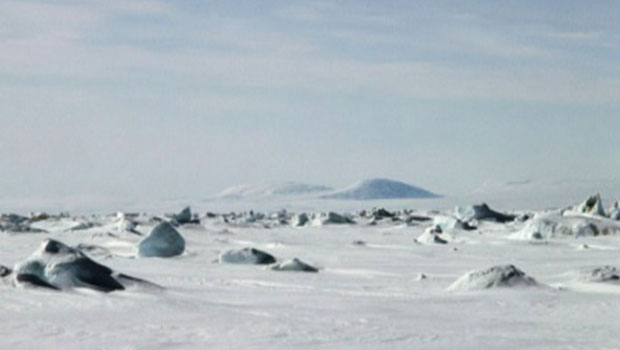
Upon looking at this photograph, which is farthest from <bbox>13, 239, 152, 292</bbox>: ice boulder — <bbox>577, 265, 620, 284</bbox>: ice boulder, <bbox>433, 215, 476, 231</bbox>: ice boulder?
<bbox>433, 215, 476, 231</bbox>: ice boulder

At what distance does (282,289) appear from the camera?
21.9 feet

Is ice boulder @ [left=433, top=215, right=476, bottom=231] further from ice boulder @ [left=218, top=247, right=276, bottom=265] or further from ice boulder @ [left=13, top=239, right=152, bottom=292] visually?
ice boulder @ [left=13, top=239, right=152, bottom=292]

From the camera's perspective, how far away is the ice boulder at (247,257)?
8953 millimetres

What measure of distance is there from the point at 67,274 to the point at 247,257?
10.7ft

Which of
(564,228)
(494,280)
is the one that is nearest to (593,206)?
(564,228)

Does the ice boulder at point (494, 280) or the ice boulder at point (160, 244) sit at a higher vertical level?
the ice boulder at point (494, 280)

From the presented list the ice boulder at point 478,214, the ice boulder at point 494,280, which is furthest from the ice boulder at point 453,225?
the ice boulder at point 494,280

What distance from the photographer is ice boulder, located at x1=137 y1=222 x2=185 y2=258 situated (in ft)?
33.6

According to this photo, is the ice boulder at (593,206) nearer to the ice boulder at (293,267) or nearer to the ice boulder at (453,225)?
the ice boulder at (453,225)

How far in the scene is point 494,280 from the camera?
6527 millimetres

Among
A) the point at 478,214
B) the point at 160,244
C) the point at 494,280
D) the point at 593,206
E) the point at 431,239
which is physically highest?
the point at 494,280

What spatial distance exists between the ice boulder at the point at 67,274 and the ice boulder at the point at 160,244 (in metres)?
3.92

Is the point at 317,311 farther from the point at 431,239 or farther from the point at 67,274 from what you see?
the point at 431,239

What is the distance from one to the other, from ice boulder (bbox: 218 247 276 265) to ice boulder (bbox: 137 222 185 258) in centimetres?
129
